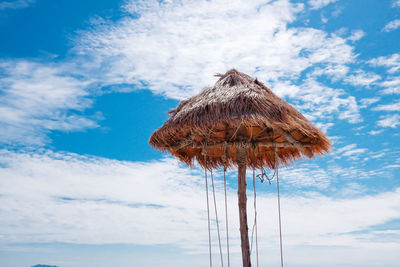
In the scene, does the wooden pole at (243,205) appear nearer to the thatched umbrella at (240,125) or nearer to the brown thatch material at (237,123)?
the thatched umbrella at (240,125)

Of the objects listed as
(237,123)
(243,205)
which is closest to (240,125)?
(237,123)

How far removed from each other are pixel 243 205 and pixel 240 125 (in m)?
1.36

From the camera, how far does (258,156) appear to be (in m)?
7.23

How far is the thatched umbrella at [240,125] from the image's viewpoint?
5.20 metres

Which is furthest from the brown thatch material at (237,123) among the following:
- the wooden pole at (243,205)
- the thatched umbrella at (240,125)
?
the wooden pole at (243,205)

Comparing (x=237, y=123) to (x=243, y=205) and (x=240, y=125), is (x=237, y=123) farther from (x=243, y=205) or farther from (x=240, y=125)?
(x=243, y=205)

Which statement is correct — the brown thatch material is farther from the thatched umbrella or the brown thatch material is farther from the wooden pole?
the wooden pole

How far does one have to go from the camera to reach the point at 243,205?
5789 millimetres

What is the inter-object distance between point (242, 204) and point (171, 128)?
1.58 m

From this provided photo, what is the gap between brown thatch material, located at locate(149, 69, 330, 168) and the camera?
17.0ft

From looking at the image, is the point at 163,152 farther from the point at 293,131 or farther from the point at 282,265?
the point at 282,265

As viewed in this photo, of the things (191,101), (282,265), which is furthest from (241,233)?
(191,101)

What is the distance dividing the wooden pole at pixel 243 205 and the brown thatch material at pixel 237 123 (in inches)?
9.1

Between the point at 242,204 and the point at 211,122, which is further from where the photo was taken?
the point at 242,204
